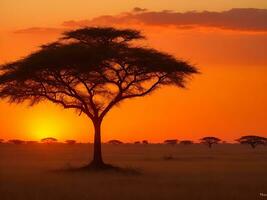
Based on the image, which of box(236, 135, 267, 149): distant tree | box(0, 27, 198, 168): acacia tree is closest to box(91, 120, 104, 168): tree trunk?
box(0, 27, 198, 168): acacia tree

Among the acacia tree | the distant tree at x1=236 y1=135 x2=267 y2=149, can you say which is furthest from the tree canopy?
the distant tree at x1=236 y1=135 x2=267 y2=149

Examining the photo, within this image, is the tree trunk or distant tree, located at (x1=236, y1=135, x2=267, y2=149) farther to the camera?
distant tree, located at (x1=236, y1=135, x2=267, y2=149)

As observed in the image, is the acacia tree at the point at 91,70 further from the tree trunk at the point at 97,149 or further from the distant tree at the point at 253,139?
the distant tree at the point at 253,139

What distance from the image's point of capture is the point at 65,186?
1064 inches

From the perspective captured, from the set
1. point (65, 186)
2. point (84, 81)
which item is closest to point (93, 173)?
point (84, 81)

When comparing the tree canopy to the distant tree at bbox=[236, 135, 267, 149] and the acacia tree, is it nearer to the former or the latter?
the acacia tree

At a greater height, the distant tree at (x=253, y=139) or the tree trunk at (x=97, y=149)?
the distant tree at (x=253, y=139)

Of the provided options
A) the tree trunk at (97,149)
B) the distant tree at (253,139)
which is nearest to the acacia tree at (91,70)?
the tree trunk at (97,149)

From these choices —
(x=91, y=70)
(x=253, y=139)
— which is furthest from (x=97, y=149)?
(x=253, y=139)

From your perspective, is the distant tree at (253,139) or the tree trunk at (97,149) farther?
the distant tree at (253,139)

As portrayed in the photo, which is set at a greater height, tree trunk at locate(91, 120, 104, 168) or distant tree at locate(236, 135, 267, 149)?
distant tree at locate(236, 135, 267, 149)

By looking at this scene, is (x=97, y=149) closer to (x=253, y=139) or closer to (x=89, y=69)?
(x=89, y=69)

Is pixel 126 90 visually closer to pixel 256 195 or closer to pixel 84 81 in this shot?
pixel 84 81

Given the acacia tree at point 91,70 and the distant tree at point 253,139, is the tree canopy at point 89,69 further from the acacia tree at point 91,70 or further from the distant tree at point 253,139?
the distant tree at point 253,139
